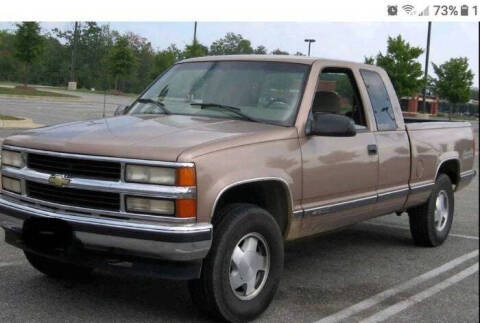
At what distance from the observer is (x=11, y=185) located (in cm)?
405

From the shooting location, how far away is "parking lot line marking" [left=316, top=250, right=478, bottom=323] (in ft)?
13.7

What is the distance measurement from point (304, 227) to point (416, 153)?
6.34ft

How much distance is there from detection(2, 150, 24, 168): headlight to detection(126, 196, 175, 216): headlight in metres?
0.97

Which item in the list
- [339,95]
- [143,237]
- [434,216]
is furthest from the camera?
[434,216]

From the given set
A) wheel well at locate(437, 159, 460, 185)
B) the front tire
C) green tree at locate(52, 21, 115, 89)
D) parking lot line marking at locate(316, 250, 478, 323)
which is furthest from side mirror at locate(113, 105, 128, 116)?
wheel well at locate(437, 159, 460, 185)

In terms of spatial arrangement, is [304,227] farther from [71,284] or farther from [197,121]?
[71,284]

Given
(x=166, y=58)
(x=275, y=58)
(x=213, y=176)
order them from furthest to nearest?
(x=166, y=58), (x=275, y=58), (x=213, y=176)

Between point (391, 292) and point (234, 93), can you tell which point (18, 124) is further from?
point (391, 292)

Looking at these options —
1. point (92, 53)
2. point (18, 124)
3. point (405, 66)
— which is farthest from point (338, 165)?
point (405, 66)

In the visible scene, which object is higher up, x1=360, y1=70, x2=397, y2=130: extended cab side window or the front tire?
x1=360, y1=70, x2=397, y2=130: extended cab side window

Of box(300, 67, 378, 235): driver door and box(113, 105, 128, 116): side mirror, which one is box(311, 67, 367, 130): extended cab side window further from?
box(113, 105, 128, 116): side mirror

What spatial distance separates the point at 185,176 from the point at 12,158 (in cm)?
140

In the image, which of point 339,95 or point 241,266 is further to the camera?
point 339,95

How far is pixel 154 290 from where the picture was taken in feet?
14.7
